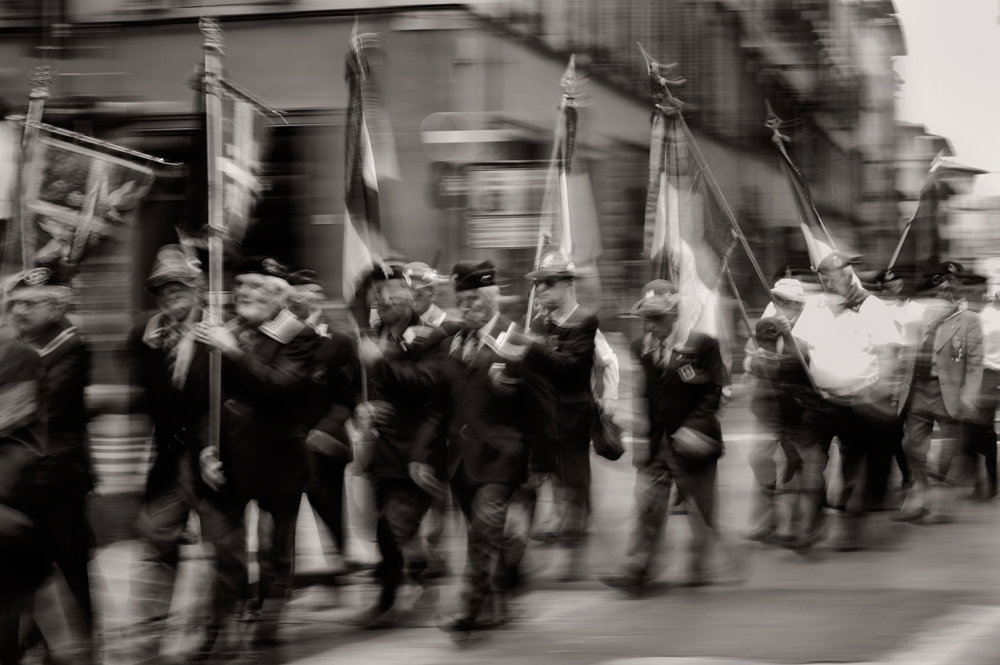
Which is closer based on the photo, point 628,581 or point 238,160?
Answer: point 238,160

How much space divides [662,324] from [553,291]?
0.90m

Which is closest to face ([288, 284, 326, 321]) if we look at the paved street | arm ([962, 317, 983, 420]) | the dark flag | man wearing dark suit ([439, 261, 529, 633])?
man wearing dark suit ([439, 261, 529, 633])

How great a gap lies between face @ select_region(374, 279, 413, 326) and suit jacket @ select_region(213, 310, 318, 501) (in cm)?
92

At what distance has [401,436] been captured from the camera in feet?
25.7

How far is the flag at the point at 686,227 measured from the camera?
9914 mm

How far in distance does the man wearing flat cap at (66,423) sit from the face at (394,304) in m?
1.95

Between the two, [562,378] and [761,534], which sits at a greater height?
[562,378]

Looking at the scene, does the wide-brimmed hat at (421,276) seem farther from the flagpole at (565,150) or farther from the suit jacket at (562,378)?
the flagpole at (565,150)

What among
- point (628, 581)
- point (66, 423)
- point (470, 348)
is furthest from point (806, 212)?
point (66, 423)

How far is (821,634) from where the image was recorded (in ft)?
23.8

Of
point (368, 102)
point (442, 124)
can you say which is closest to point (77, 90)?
Answer: point (442, 124)

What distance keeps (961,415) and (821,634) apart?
17.3ft

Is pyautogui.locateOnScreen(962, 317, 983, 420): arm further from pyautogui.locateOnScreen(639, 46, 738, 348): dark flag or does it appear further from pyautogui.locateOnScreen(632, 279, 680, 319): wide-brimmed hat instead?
pyautogui.locateOnScreen(632, 279, 680, 319): wide-brimmed hat

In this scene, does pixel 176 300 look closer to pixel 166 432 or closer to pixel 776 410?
pixel 166 432
